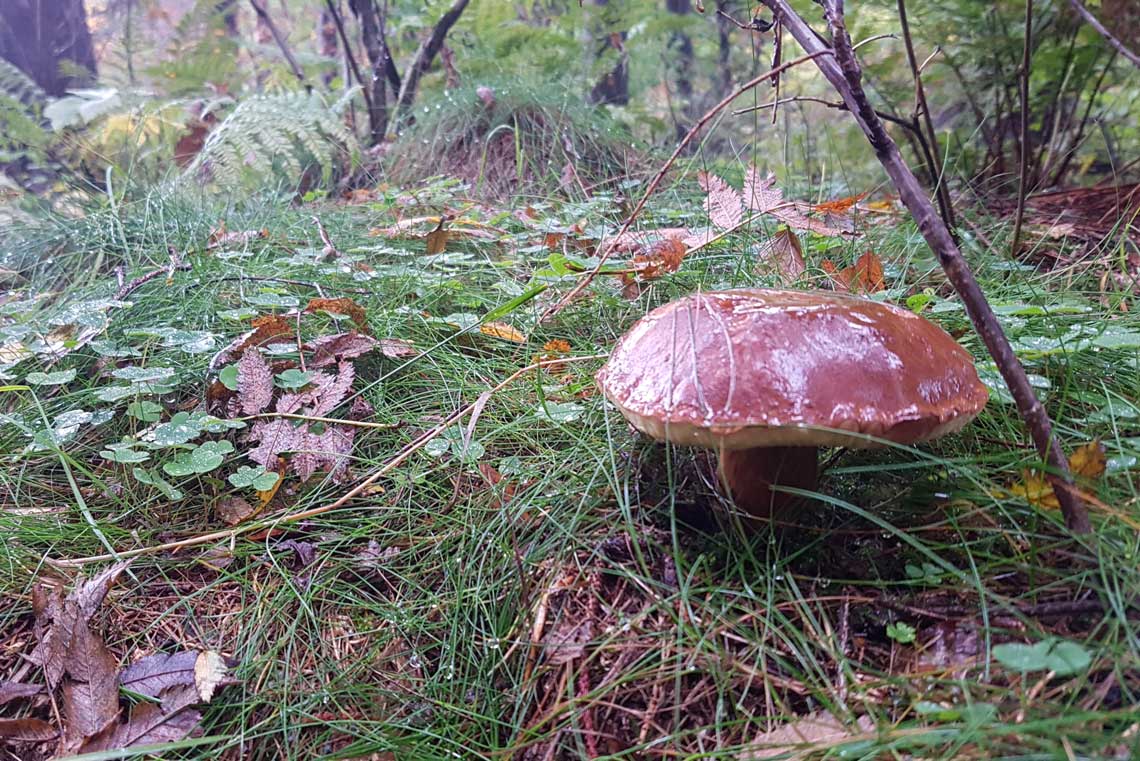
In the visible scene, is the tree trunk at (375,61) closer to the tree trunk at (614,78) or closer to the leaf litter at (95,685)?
the tree trunk at (614,78)

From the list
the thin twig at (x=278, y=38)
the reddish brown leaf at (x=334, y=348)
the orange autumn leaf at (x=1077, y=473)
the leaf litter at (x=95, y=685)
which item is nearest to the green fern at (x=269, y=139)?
the thin twig at (x=278, y=38)

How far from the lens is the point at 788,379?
1.09 m

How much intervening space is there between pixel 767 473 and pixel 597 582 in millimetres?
400

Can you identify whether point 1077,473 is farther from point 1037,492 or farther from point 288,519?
point 288,519

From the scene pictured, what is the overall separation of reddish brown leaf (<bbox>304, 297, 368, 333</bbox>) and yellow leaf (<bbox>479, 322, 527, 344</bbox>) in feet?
1.31

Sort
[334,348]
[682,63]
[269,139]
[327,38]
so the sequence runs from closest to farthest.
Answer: [334,348]
[269,139]
[682,63]
[327,38]

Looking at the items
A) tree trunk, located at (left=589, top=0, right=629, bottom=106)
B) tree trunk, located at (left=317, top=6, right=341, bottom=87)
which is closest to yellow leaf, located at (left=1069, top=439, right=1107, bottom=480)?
tree trunk, located at (left=589, top=0, right=629, bottom=106)

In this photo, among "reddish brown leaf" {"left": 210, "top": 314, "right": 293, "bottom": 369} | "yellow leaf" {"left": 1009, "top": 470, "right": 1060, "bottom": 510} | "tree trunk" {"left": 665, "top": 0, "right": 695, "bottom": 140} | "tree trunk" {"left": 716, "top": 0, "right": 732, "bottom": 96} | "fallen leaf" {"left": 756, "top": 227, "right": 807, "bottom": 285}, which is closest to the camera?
"yellow leaf" {"left": 1009, "top": 470, "right": 1060, "bottom": 510}

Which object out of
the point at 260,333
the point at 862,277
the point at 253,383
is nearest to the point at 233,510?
the point at 253,383

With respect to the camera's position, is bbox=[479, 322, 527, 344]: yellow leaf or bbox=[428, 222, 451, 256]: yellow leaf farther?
bbox=[428, 222, 451, 256]: yellow leaf

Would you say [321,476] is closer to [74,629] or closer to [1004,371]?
[74,629]

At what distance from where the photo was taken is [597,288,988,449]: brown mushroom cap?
107 centimetres

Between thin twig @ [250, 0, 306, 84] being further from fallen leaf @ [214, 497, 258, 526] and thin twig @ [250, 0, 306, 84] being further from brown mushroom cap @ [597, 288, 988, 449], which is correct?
brown mushroom cap @ [597, 288, 988, 449]

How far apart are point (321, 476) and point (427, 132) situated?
3383 millimetres
